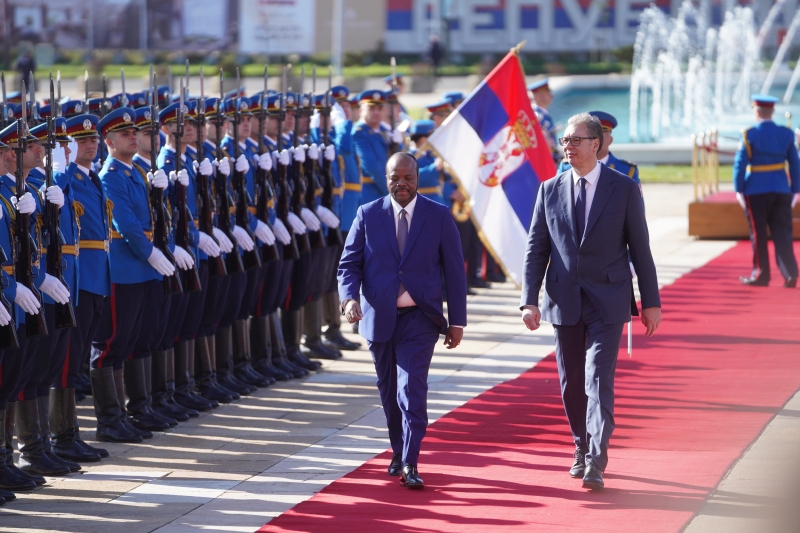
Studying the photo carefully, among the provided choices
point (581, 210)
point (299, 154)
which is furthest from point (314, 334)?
→ point (581, 210)

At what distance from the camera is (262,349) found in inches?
380

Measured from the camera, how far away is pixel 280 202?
32.0 feet

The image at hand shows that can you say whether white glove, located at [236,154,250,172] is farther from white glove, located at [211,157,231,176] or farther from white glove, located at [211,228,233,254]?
white glove, located at [211,228,233,254]

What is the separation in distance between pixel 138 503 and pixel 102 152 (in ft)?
11.6

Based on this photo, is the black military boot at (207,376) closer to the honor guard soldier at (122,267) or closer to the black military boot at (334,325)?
the honor guard soldier at (122,267)

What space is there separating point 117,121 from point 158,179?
1.31 feet

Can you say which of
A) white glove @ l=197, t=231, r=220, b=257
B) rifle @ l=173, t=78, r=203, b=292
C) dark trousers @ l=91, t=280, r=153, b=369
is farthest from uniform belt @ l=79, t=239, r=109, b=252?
white glove @ l=197, t=231, r=220, b=257

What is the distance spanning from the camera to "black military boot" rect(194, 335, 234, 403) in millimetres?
8930

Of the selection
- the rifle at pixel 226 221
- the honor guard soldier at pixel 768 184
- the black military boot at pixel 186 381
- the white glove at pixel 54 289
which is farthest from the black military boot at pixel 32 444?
the honor guard soldier at pixel 768 184

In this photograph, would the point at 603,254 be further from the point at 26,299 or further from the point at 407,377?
the point at 26,299

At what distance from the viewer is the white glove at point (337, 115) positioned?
37.6ft

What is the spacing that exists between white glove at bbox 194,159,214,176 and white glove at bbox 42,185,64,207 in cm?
171

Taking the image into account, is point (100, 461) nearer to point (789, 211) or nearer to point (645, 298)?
point (645, 298)

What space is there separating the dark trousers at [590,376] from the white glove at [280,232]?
3.25 meters
